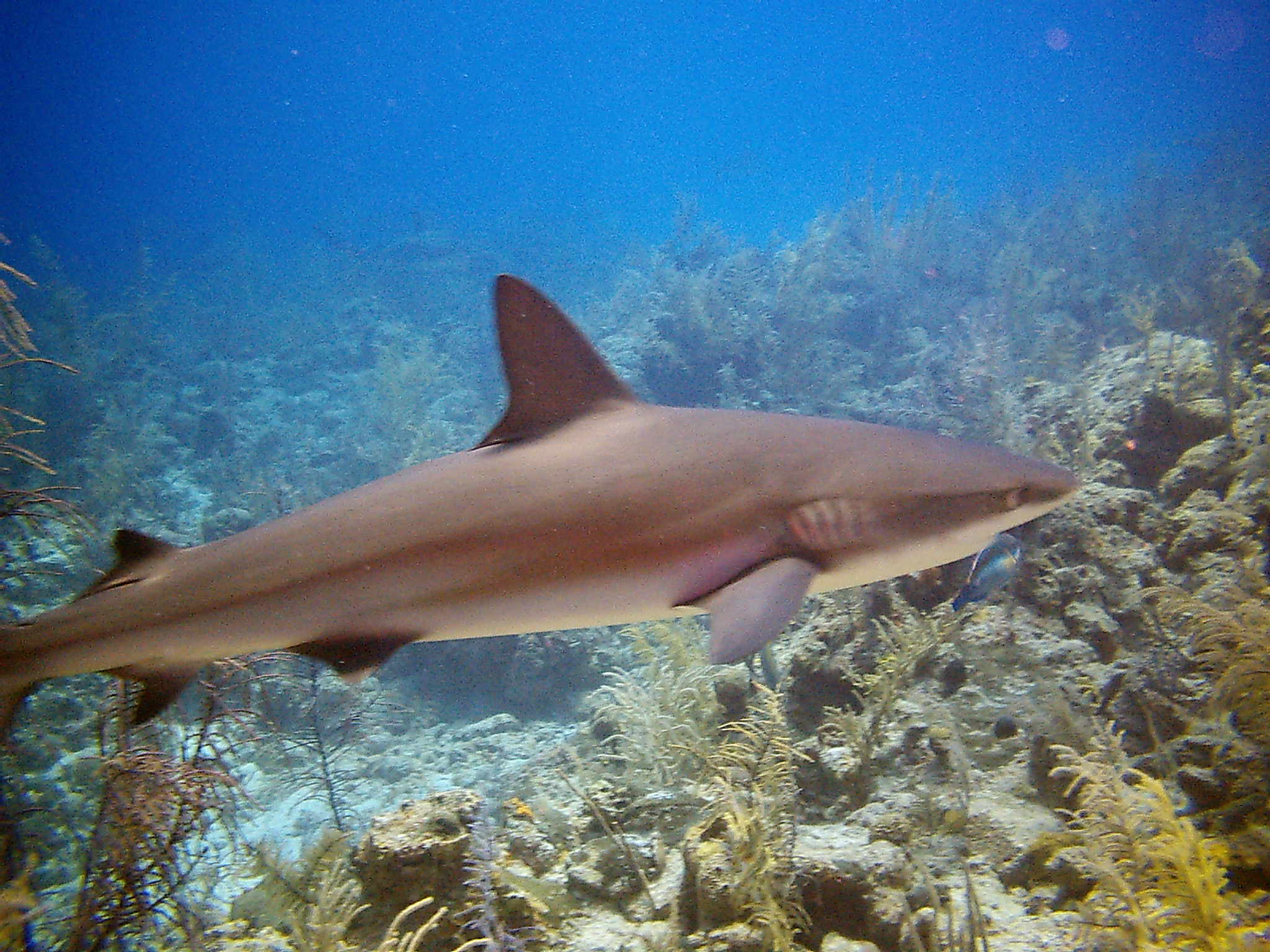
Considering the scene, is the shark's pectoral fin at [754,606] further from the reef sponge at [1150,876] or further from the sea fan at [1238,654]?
the sea fan at [1238,654]

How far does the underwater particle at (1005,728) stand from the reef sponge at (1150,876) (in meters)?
0.76

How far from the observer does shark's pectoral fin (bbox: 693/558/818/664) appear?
152 centimetres

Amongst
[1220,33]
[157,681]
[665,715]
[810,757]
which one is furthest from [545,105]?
[157,681]

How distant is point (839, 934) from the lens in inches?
119

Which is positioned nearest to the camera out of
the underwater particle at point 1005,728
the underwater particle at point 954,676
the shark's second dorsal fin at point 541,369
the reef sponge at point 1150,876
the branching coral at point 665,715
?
the shark's second dorsal fin at point 541,369

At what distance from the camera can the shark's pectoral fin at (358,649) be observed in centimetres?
186

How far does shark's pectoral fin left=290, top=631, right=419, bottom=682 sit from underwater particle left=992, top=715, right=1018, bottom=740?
13.2ft

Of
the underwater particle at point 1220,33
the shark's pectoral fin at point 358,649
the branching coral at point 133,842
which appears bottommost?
the branching coral at point 133,842

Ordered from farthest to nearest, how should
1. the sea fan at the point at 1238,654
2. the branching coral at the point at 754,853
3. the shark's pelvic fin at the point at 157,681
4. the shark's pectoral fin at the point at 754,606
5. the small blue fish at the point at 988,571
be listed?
1. the small blue fish at the point at 988,571
2. the sea fan at the point at 1238,654
3. the branching coral at the point at 754,853
4. the shark's pelvic fin at the point at 157,681
5. the shark's pectoral fin at the point at 754,606

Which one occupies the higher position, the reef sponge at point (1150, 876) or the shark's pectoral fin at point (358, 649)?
the shark's pectoral fin at point (358, 649)

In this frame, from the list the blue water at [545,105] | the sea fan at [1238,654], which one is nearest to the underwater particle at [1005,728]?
the sea fan at [1238,654]

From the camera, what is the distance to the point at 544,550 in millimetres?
1808

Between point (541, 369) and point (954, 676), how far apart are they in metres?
4.03

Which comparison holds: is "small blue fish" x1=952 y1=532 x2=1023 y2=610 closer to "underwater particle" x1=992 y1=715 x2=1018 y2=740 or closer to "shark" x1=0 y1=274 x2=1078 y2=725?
"underwater particle" x1=992 y1=715 x2=1018 y2=740
